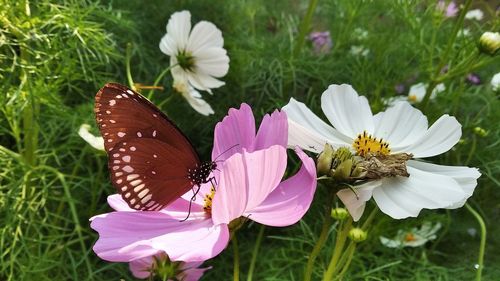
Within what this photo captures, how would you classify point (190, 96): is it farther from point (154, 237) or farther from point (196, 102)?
point (154, 237)

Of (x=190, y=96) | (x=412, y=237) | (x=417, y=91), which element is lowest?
(x=412, y=237)

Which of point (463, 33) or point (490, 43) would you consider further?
point (463, 33)

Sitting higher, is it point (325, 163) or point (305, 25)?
point (325, 163)

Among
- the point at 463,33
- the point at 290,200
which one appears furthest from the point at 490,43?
the point at 290,200

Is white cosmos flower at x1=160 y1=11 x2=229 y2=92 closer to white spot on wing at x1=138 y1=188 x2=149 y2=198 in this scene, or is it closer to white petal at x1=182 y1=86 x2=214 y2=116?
white petal at x1=182 y1=86 x2=214 y2=116

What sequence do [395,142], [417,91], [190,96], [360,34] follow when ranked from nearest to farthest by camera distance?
1. [395,142]
2. [190,96]
3. [417,91]
4. [360,34]

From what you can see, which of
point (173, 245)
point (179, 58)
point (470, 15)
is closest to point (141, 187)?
point (173, 245)

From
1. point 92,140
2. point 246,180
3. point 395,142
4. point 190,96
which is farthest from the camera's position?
point 190,96
